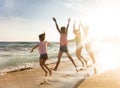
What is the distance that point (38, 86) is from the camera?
38.5ft

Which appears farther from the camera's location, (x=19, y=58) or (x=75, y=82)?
(x=19, y=58)

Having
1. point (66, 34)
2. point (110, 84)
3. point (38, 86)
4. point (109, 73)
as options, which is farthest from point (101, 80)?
point (66, 34)

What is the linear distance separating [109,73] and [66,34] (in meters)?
2.93

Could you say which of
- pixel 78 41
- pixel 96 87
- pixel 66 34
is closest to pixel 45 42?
pixel 66 34

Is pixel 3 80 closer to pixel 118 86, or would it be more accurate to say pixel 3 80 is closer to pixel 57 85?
pixel 57 85

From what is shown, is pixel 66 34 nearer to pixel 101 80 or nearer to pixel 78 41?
pixel 78 41

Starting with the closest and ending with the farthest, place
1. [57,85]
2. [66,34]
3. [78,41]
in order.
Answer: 1. [57,85]
2. [66,34]
3. [78,41]

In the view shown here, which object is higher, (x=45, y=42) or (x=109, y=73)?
(x=45, y=42)

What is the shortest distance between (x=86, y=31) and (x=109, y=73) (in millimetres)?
3019

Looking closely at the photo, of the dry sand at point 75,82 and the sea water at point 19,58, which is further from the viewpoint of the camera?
the sea water at point 19,58

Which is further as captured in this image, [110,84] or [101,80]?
[101,80]

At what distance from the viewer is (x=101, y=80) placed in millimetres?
10727

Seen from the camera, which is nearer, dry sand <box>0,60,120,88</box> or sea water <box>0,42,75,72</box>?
dry sand <box>0,60,120,88</box>

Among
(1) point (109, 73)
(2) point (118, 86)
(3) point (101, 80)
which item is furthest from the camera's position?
(1) point (109, 73)
